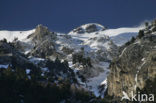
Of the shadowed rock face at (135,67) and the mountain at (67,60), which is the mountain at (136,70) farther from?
the mountain at (67,60)

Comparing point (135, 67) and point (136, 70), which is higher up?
point (135, 67)

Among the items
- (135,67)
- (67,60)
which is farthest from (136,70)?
(67,60)

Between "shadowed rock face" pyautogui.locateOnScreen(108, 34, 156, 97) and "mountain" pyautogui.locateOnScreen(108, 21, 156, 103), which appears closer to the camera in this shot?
"mountain" pyautogui.locateOnScreen(108, 21, 156, 103)

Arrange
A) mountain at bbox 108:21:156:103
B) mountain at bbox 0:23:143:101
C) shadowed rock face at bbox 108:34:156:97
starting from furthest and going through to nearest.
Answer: mountain at bbox 0:23:143:101, shadowed rock face at bbox 108:34:156:97, mountain at bbox 108:21:156:103

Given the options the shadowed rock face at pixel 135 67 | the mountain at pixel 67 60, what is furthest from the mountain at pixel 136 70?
the mountain at pixel 67 60

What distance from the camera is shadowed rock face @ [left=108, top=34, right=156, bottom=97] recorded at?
62172mm

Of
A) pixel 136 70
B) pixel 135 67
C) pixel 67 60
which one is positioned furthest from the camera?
pixel 67 60

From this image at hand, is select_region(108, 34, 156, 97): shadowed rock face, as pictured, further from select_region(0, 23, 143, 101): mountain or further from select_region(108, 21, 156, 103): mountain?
select_region(0, 23, 143, 101): mountain

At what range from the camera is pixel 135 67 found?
224ft

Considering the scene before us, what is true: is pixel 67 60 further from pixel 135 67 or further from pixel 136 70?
pixel 136 70

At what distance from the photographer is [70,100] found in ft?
187

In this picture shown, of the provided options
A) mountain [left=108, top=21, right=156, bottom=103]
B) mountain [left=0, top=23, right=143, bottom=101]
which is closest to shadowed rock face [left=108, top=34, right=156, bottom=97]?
mountain [left=108, top=21, right=156, bottom=103]

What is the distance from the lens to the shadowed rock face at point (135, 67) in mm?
62172

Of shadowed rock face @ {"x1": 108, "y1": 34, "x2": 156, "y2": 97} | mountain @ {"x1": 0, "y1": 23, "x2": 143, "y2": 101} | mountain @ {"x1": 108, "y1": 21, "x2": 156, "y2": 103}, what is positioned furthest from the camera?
mountain @ {"x1": 0, "y1": 23, "x2": 143, "y2": 101}
